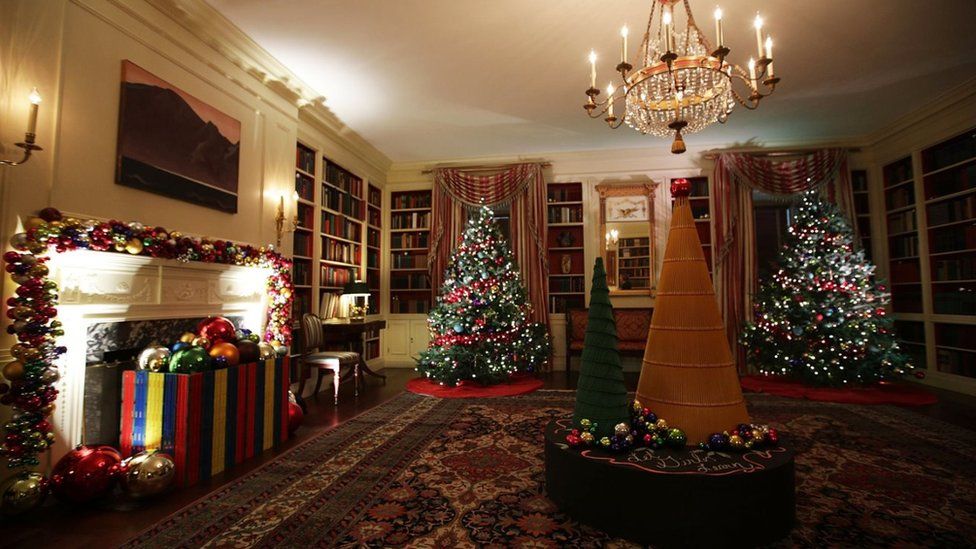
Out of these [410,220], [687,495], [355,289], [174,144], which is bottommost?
[687,495]

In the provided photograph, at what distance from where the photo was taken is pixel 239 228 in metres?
3.73

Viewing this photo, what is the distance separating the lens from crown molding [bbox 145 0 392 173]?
10.2ft

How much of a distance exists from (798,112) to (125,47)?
6.37 m

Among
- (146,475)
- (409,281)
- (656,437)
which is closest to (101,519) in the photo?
(146,475)

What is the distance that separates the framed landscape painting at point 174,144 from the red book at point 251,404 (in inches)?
54.3

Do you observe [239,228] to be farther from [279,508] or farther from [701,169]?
[701,169]

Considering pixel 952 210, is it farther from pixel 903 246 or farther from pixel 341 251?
pixel 341 251

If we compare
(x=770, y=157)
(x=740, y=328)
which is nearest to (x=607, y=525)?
(x=740, y=328)

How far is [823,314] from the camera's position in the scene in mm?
4867

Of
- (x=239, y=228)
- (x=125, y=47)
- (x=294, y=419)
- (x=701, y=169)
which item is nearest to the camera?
(x=125, y=47)

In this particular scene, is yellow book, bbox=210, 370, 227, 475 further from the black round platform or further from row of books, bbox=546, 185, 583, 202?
row of books, bbox=546, 185, 583, 202

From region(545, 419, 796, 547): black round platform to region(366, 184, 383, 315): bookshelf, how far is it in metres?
5.01

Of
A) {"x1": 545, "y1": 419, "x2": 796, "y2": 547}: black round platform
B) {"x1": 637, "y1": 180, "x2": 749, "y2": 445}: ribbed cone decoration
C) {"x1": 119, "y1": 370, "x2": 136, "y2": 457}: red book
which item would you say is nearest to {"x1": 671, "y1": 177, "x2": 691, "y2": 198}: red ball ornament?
{"x1": 637, "y1": 180, "x2": 749, "y2": 445}: ribbed cone decoration

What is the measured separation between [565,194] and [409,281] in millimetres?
2769
